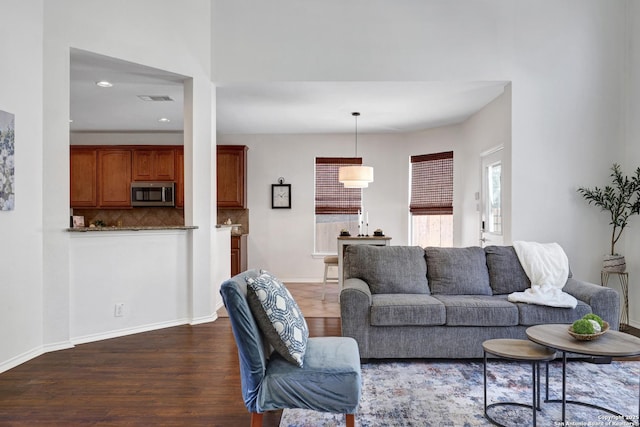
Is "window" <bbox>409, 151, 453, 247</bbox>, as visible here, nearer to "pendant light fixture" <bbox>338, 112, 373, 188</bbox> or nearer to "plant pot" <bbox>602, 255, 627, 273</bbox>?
"pendant light fixture" <bbox>338, 112, 373, 188</bbox>

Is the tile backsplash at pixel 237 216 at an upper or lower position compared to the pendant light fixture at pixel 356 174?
lower

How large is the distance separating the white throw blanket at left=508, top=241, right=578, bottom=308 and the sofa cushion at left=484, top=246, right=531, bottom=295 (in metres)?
0.05

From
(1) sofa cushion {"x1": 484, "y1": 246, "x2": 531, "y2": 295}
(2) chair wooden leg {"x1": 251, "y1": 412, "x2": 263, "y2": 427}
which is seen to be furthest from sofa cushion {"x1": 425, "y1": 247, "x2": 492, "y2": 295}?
(2) chair wooden leg {"x1": 251, "y1": 412, "x2": 263, "y2": 427}

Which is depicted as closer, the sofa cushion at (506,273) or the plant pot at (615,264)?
the sofa cushion at (506,273)

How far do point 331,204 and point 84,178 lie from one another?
4185 mm

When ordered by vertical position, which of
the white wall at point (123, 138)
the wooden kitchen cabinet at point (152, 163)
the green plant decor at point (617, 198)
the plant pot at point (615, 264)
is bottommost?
the plant pot at point (615, 264)

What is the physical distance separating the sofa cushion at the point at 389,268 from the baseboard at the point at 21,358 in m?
2.64

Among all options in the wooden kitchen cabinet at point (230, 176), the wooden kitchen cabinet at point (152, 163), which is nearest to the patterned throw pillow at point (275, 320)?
the wooden kitchen cabinet at point (230, 176)

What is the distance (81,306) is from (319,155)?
4.63 meters

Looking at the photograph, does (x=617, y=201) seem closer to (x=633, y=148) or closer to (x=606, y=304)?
(x=633, y=148)

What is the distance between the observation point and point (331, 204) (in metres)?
7.57

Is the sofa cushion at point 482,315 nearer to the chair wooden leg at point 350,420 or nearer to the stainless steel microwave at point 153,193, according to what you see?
the chair wooden leg at point 350,420

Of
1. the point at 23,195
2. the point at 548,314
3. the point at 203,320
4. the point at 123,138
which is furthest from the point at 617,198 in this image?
the point at 123,138

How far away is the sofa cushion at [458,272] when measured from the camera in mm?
3791
